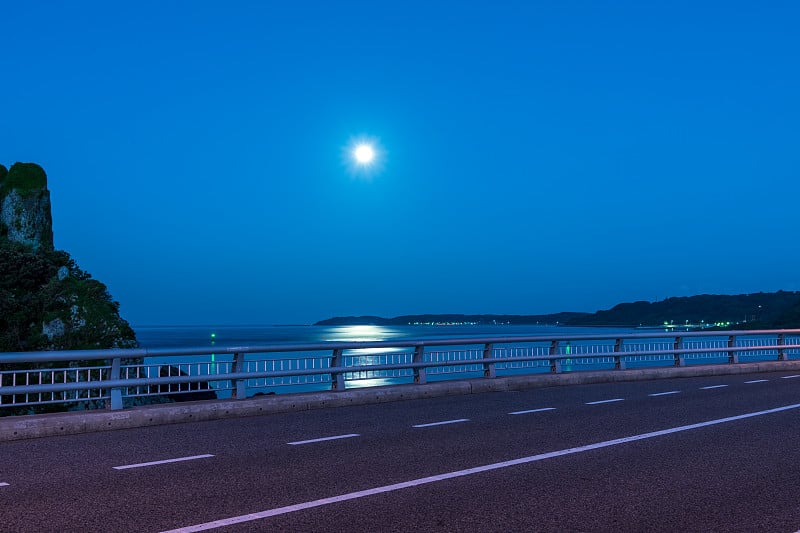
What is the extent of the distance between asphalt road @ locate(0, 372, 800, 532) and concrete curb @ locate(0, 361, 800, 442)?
0.35 m

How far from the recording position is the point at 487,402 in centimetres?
1623

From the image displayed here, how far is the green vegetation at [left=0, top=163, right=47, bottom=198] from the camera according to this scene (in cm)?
8175

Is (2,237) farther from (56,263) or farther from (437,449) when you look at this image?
(437,449)

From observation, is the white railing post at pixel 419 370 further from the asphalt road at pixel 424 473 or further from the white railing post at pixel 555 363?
the white railing post at pixel 555 363

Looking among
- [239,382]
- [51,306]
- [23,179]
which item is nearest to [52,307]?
[51,306]

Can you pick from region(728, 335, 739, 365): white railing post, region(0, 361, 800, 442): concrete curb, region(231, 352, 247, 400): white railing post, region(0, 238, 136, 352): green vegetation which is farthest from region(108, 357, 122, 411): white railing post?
region(0, 238, 136, 352): green vegetation

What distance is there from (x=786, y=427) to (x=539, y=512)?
7383 millimetres

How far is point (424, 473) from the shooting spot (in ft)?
27.4

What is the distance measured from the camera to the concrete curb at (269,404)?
11.8 m

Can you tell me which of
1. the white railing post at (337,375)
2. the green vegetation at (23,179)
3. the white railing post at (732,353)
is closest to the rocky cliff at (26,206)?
the green vegetation at (23,179)

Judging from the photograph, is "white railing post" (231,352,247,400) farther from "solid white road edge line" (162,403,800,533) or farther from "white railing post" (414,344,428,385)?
"solid white road edge line" (162,403,800,533)

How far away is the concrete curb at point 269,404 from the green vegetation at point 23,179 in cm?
7361

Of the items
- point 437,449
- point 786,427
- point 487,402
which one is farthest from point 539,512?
point 487,402

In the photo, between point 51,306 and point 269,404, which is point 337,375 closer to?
point 269,404
